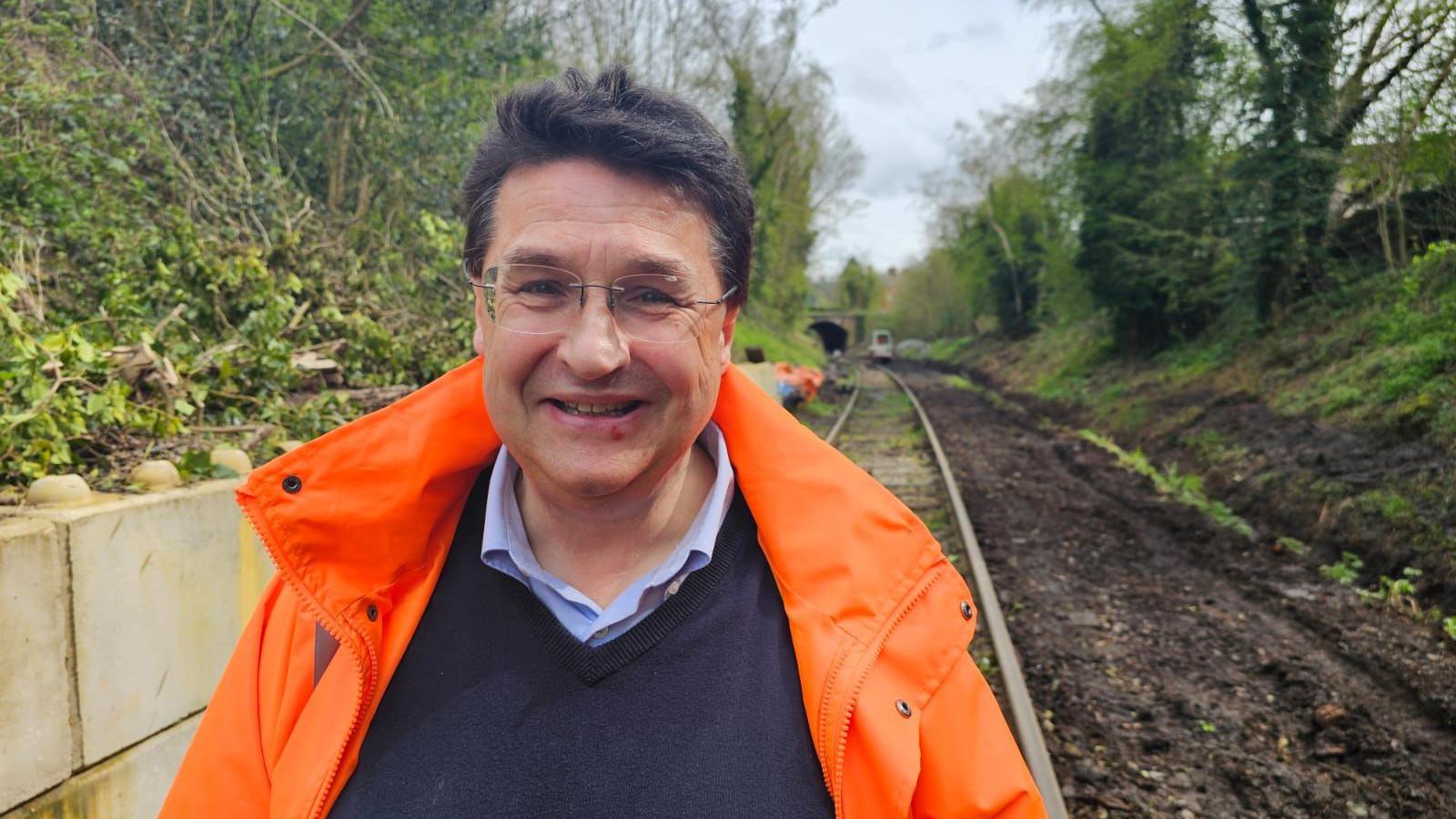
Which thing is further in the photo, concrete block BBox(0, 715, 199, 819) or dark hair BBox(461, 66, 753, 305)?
concrete block BBox(0, 715, 199, 819)

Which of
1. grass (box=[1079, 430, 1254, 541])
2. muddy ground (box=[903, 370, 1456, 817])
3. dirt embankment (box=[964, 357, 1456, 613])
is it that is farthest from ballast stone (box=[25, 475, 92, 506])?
grass (box=[1079, 430, 1254, 541])

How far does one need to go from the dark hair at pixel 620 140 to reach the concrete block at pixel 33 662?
1.72 metres

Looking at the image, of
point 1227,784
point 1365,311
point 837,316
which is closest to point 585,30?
point 1365,311

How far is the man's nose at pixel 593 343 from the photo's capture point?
1590 mm

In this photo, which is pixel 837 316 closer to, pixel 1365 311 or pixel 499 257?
pixel 1365 311

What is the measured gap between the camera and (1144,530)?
8148 millimetres

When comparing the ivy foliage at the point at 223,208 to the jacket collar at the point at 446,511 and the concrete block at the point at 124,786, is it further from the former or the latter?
the jacket collar at the point at 446,511

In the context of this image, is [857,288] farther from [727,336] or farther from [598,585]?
[598,585]

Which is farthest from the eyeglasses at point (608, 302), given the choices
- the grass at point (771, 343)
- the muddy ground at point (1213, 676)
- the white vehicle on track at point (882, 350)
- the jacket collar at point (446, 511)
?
the white vehicle on track at point (882, 350)

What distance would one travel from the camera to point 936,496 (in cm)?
955

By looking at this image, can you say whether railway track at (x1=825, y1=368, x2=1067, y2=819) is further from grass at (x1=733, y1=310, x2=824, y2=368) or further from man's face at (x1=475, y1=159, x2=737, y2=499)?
grass at (x1=733, y1=310, x2=824, y2=368)

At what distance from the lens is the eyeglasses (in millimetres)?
1642

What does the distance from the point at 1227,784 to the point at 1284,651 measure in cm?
177

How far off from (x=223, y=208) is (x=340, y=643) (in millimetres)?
6333
